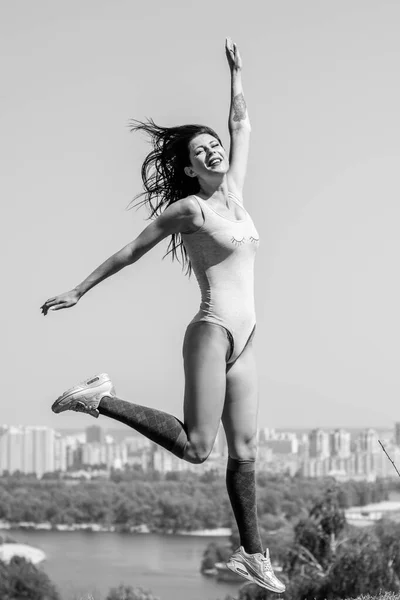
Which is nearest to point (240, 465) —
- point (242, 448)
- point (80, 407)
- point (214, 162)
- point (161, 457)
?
point (242, 448)

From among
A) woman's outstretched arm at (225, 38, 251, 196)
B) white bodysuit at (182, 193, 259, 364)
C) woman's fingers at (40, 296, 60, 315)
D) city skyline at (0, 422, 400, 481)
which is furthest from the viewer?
city skyline at (0, 422, 400, 481)

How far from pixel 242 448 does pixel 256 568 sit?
1.22 ft

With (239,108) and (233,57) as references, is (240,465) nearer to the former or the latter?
(239,108)

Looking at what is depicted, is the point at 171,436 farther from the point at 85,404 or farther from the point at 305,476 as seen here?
the point at 305,476

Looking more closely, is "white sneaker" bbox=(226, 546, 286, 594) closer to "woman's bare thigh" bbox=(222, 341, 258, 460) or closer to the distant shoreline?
"woman's bare thigh" bbox=(222, 341, 258, 460)

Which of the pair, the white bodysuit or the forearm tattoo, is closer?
the white bodysuit

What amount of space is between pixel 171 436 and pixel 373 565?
22157 mm

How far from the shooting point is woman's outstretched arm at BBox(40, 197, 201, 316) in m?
3.33

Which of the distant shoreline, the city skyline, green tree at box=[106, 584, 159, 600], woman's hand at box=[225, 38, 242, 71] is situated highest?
the city skyline

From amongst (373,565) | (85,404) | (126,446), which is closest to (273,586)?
(85,404)

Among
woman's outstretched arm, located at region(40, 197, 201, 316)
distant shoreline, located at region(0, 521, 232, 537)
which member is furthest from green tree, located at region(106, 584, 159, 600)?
woman's outstretched arm, located at region(40, 197, 201, 316)

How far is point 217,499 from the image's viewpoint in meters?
62.7

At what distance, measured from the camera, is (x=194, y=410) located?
11.2 feet

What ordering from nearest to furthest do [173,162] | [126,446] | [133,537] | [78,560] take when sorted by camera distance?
[173,162] < [78,560] < [133,537] < [126,446]
